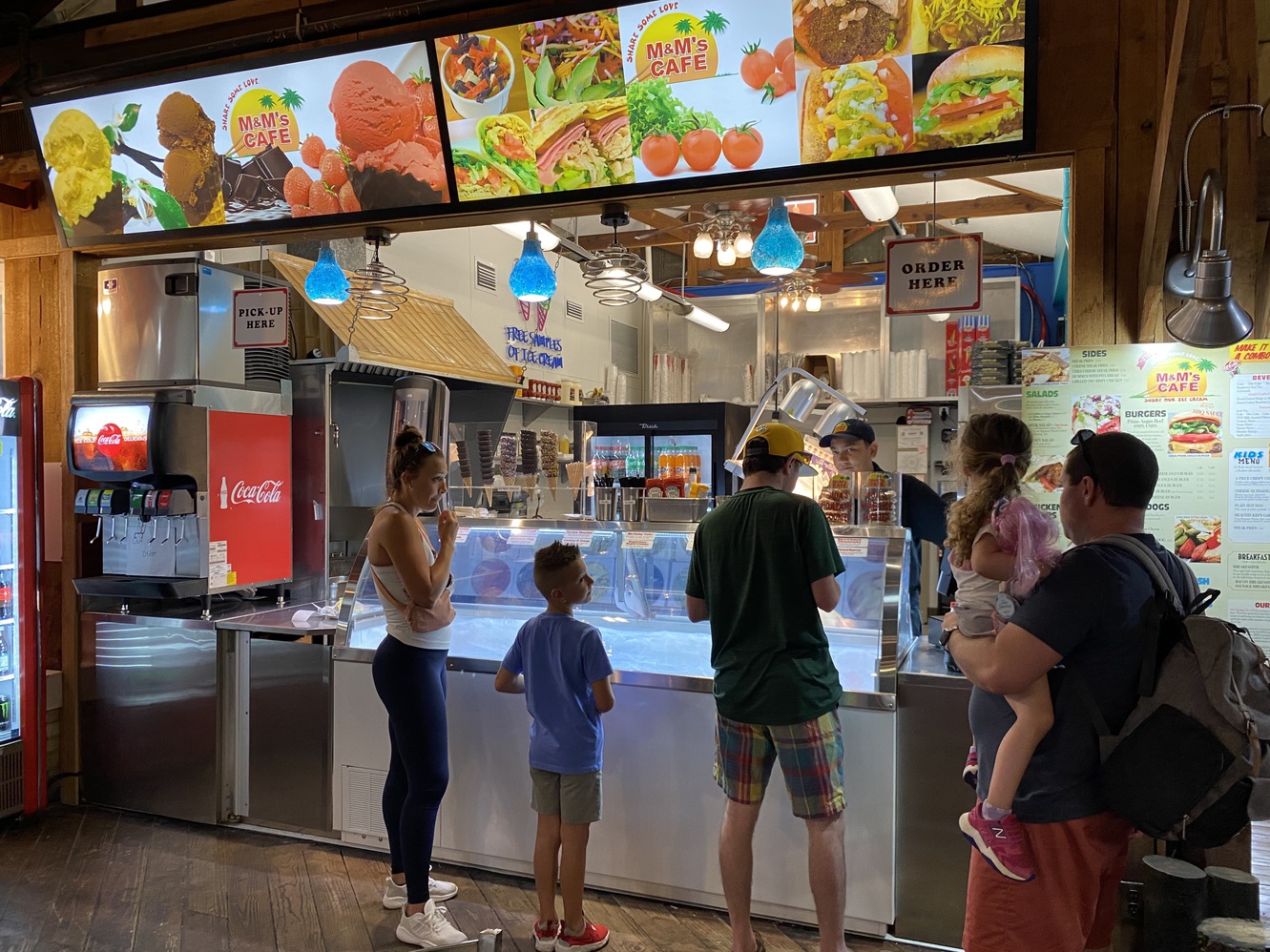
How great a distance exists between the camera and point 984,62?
3.21 m

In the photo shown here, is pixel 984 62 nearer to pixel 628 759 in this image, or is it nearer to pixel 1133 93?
pixel 1133 93

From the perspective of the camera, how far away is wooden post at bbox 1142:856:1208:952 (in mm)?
2215

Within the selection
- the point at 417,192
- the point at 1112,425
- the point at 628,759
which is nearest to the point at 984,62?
the point at 1112,425

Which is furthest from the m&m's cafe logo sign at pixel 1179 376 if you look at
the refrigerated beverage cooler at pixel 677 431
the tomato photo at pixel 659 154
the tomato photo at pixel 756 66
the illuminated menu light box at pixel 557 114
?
the refrigerated beverage cooler at pixel 677 431

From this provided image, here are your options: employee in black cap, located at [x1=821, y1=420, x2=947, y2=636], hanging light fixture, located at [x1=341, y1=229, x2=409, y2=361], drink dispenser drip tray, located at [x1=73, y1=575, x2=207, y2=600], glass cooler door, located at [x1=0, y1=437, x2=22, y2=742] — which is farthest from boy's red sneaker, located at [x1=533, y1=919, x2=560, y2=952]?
glass cooler door, located at [x1=0, y1=437, x2=22, y2=742]

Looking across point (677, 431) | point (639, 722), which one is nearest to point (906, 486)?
point (639, 722)

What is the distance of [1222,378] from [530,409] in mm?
6015

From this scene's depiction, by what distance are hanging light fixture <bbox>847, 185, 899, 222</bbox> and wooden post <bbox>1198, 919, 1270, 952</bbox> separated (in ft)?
10.1

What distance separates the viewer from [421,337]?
6230 millimetres

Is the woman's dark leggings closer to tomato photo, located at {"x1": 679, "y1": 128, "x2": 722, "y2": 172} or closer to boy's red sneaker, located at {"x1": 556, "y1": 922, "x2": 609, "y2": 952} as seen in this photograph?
boy's red sneaker, located at {"x1": 556, "y1": 922, "x2": 609, "y2": 952}

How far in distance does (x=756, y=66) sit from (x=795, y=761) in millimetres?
2436

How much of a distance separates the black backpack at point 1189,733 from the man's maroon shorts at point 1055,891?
0.36ft

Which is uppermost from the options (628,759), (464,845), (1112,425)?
(1112,425)

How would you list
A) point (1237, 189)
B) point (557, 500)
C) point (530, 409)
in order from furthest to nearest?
point (530, 409) < point (557, 500) < point (1237, 189)
